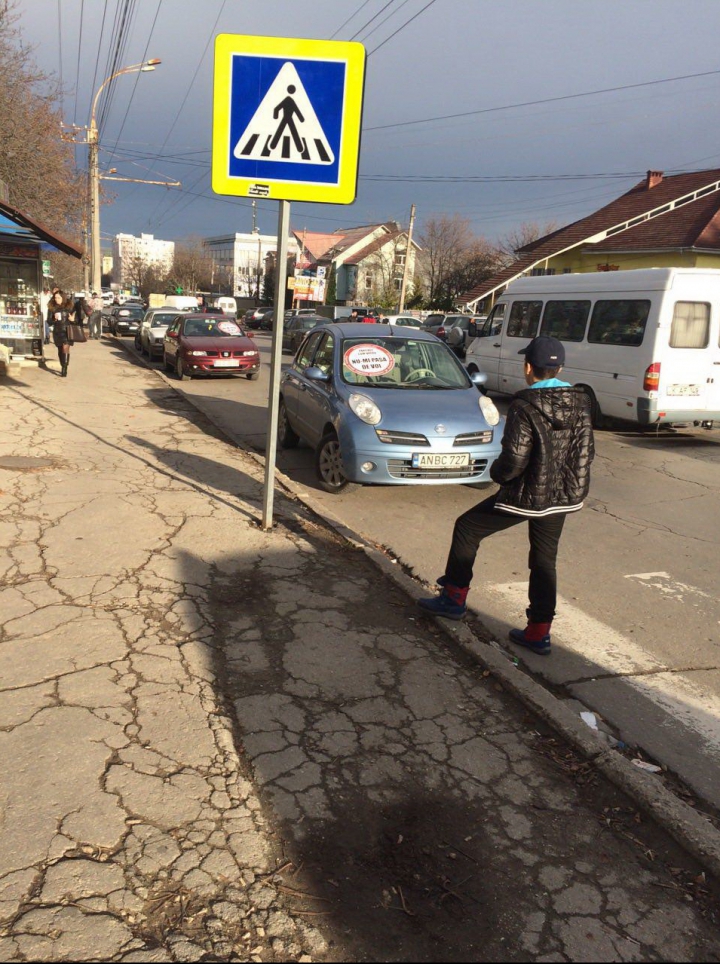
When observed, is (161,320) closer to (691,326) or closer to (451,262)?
(691,326)

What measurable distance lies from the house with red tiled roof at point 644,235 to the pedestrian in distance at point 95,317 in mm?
17353

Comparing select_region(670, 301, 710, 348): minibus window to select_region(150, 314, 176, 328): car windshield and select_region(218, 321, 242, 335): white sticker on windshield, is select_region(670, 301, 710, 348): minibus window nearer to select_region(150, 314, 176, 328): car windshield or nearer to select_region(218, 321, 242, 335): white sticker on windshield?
select_region(218, 321, 242, 335): white sticker on windshield

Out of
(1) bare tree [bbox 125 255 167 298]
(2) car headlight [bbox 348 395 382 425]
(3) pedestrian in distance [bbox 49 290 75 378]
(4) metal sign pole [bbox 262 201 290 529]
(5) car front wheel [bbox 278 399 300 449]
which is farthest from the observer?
(1) bare tree [bbox 125 255 167 298]

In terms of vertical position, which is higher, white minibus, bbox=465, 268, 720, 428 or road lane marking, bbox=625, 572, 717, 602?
white minibus, bbox=465, 268, 720, 428

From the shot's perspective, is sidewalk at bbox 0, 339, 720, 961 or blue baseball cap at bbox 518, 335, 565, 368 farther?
blue baseball cap at bbox 518, 335, 565, 368

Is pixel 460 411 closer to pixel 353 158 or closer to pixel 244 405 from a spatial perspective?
pixel 353 158

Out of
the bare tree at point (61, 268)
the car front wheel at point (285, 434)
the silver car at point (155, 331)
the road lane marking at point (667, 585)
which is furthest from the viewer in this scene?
the bare tree at point (61, 268)

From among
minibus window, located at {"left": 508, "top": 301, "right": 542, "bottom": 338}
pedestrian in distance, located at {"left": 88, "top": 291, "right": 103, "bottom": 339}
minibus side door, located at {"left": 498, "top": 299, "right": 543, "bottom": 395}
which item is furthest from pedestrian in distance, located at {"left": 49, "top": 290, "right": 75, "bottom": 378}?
pedestrian in distance, located at {"left": 88, "top": 291, "right": 103, "bottom": 339}

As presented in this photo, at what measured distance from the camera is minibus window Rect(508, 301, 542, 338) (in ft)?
45.2

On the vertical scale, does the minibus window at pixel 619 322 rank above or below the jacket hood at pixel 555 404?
above

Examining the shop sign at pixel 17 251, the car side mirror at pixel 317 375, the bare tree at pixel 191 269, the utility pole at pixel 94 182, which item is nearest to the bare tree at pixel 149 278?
the bare tree at pixel 191 269

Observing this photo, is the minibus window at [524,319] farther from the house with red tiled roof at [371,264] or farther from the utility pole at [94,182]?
the house with red tiled roof at [371,264]

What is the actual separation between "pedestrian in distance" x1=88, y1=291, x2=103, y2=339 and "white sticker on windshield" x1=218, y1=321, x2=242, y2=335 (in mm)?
13276

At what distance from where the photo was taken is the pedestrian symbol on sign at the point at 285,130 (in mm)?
5082
